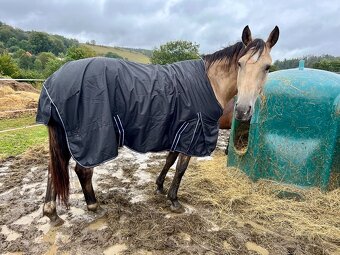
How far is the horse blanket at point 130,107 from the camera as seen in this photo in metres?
2.31

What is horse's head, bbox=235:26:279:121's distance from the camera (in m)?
2.35

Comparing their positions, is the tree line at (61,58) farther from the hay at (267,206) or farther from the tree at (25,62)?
the hay at (267,206)

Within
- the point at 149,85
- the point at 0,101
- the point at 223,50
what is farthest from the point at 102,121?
the point at 0,101

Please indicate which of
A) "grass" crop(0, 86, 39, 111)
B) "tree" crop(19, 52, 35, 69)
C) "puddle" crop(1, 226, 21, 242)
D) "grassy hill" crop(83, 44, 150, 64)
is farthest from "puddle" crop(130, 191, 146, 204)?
"grassy hill" crop(83, 44, 150, 64)

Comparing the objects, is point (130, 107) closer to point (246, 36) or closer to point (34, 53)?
point (246, 36)

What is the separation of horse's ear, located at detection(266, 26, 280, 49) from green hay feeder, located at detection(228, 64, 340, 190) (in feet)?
3.48

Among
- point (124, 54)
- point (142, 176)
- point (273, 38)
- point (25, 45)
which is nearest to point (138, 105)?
point (273, 38)

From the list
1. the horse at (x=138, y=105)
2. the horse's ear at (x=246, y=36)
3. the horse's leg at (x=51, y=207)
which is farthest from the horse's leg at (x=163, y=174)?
the horse's ear at (x=246, y=36)

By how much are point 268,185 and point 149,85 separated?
6.94 ft

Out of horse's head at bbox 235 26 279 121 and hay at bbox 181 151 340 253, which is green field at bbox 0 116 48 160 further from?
horse's head at bbox 235 26 279 121

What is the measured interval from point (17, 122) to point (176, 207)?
257 inches

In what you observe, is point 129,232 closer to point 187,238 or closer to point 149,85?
point 187,238

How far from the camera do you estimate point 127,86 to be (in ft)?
8.01

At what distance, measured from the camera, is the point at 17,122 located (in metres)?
7.71
